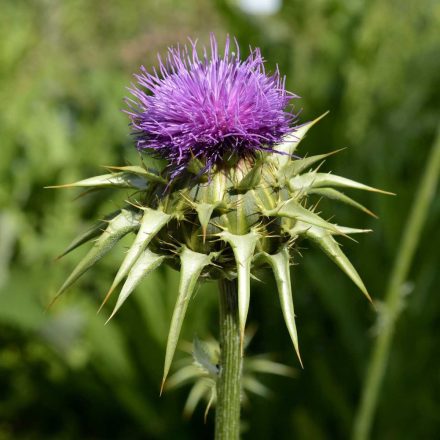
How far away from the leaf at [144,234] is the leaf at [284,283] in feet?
0.72

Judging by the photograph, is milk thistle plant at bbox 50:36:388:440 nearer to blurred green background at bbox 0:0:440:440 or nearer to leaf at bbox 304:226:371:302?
leaf at bbox 304:226:371:302

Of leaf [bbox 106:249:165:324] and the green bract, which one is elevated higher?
the green bract

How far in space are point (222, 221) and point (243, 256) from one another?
0.38 feet

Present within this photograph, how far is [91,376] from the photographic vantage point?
143 inches

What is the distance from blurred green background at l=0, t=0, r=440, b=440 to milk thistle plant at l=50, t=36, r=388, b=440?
101cm

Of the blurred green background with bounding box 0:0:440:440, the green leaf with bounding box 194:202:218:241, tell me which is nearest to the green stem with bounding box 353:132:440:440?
the blurred green background with bounding box 0:0:440:440

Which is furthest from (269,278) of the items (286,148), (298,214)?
(298,214)

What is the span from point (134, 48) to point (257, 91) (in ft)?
Result: 14.4

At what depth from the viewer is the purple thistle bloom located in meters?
1.41

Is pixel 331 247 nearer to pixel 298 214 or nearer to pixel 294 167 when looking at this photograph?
pixel 298 214

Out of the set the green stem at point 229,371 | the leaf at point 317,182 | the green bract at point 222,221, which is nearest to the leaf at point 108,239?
the green bract at point 222,221

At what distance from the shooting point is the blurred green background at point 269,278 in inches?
131

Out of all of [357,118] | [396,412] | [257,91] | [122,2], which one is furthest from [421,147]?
[122,2]

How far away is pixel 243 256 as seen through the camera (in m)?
1.34
